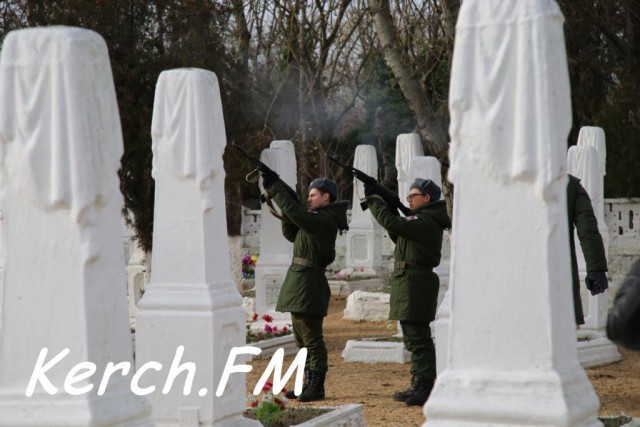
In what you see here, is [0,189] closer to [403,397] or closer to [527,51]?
[527,51]

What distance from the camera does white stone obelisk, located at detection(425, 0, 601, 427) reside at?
4.54m

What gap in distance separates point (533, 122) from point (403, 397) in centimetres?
569

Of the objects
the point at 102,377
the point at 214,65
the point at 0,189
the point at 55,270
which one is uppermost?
the point at 214,65

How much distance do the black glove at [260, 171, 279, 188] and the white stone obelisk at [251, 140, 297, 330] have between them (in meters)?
5.17

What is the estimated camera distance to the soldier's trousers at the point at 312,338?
9.89 m

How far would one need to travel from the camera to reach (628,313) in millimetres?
3301

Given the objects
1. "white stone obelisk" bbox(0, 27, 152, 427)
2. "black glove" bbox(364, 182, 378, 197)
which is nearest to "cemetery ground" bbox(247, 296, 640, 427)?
"black glove" bbox(364, 182, 378, 197)

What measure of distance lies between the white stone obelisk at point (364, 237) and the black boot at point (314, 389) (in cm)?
1219

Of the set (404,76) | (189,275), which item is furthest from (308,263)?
(404,76)

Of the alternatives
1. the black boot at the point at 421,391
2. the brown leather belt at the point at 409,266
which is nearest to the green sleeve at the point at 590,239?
the brown leather belt at the point at 409,266

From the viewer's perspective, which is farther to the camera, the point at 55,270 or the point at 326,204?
the point at 326,204

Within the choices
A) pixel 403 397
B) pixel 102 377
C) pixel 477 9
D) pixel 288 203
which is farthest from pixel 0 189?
pixel 403 397

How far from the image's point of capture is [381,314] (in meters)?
16.9

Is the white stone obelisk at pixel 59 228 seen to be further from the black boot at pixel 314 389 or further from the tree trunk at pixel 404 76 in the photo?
the tree trunk at pixel 404 76
